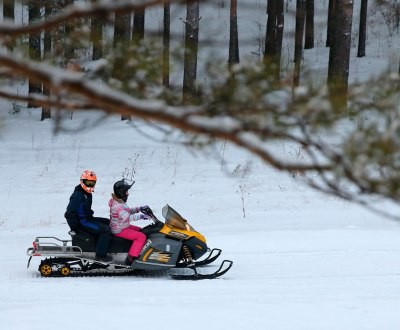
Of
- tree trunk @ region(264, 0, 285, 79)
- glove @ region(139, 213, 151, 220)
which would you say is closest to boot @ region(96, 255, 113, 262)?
glove @ region(139, 213, 151, 220)

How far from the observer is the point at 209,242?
41.9 feet

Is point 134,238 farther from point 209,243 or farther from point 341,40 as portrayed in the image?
point 341,40

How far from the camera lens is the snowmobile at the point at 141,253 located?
426 inches

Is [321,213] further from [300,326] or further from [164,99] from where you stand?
[164,99]

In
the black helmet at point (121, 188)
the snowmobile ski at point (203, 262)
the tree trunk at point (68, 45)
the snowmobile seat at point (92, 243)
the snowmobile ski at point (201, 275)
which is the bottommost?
the snowmobile ski at point (201, 275)

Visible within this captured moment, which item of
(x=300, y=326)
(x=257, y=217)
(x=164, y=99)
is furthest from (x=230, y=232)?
(x=164, y=99)

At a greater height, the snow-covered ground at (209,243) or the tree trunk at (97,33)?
the tree trunk at (97,33)

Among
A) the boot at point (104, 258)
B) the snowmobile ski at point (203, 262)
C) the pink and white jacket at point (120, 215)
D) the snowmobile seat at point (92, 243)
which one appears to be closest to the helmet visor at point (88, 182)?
the pink and white jacket at point (120, 215)

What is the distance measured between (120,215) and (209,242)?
2.36m

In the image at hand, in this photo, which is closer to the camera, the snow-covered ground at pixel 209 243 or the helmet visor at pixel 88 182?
the snow-covered ground at pixel 209 243

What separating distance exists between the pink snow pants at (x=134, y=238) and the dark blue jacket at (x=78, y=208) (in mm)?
495

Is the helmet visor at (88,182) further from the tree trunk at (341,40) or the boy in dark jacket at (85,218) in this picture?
the tree trunk at (341,40)

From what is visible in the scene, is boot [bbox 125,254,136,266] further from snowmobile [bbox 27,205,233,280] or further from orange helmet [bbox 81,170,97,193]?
orange helmet [bbox 81,170,97,193]

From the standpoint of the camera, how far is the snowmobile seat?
10859 millimetres
